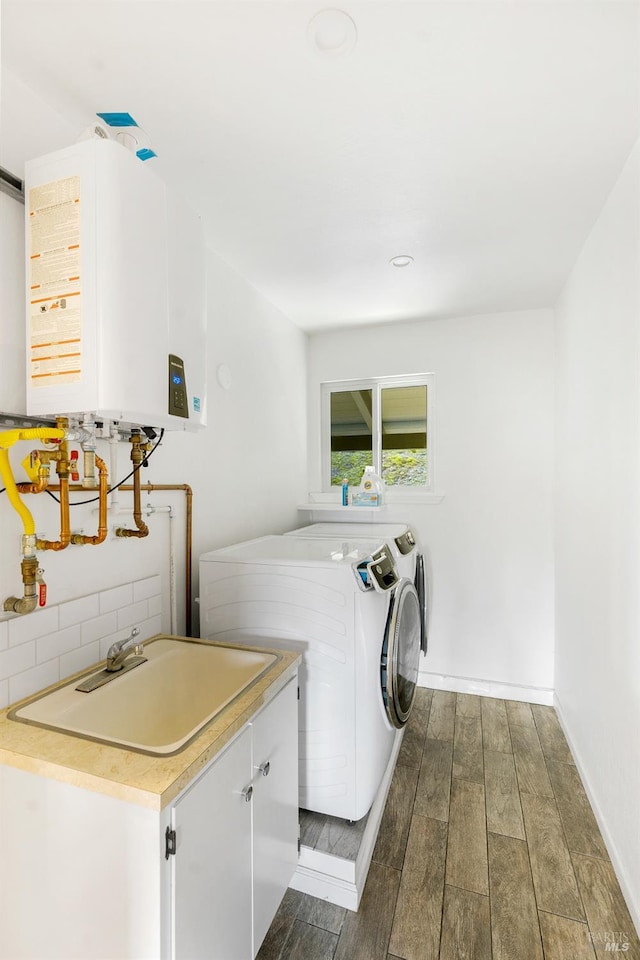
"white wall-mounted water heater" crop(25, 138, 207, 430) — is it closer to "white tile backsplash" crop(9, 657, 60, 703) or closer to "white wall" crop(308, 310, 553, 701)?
"white tile backsplash" crop(9, 657, 60, 703)

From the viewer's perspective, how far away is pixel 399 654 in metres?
1.94

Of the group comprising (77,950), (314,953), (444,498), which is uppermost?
(444,498)

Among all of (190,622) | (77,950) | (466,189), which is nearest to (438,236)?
(466,189)

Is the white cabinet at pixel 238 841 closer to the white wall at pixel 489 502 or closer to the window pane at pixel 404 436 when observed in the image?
the white wall at pixel 489 502

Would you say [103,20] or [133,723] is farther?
[133,723]

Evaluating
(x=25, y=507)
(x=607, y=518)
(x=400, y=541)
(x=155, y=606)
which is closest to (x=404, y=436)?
(x=400, y=541)

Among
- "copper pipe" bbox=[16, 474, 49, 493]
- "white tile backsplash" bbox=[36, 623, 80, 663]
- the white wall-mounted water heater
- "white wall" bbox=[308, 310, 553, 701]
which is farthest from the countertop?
"white wall" bbox=[308, 310, 553, 701]

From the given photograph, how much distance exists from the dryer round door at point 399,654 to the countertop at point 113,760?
2.62ft

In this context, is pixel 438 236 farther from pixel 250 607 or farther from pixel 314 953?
pixel 314 953

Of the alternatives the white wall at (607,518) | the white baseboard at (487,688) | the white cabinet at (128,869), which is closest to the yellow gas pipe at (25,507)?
the white cabinet at (128,869)

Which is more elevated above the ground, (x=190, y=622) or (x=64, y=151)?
(x=64, y=151)

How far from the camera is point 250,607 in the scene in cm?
174

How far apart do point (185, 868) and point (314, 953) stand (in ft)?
2.67

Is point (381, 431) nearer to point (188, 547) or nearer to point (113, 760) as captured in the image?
point (188, 547)
